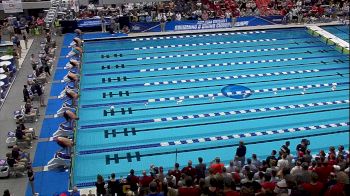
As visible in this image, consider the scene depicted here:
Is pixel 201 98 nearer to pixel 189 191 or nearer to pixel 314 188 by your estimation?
pixel 189 191

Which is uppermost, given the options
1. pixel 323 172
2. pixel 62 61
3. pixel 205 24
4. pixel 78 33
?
pixel 205 24

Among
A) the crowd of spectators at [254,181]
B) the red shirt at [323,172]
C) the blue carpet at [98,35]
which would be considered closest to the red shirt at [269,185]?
the crowd of spectators at [254,181]

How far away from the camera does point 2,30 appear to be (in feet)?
69.7

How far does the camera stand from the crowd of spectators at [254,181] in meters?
6.99

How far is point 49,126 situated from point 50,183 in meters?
2.91

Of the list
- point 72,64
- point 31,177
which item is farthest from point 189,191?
point 72,64

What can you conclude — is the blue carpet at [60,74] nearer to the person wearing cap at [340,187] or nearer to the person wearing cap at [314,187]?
the person wearing cap at [314,187]

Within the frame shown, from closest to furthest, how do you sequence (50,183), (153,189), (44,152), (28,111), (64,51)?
(153,189) < (50,183) < (44,152) < (28,111) < (64,51)

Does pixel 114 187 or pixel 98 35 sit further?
pixel 98 35

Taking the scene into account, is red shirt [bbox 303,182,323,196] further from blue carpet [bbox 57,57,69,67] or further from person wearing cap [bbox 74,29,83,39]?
person wearing cap [bbox 74,29,83,39]

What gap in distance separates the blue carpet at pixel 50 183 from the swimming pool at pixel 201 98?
1.08ft

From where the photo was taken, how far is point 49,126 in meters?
13.1

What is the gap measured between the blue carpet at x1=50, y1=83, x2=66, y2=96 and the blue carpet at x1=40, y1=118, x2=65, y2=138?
6.09 ft

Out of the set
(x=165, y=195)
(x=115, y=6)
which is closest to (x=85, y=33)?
(x=115, y=6)
